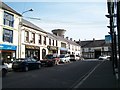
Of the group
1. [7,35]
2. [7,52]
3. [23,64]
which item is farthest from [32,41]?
[23,64]

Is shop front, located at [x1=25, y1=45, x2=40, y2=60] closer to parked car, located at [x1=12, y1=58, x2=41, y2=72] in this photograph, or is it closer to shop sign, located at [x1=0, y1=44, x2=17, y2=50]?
shop sign, located at [x1=0, y1=44, x2=17, y2=50]

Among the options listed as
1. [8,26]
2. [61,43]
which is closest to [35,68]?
[8,26]

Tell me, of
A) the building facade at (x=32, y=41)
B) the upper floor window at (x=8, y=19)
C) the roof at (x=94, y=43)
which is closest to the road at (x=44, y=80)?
the upper floor window at (x=8, y=19)

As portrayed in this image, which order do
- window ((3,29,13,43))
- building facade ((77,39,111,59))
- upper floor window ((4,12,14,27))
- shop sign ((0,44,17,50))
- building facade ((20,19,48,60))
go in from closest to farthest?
shop sign ((0,44,17,50)) < window ((3,29,13,43)) < upper floor window ((4,12,14,27)) < building facade ((20,19,48,60)) < building facade ((77,39,111,59))

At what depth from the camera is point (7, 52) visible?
112 feet

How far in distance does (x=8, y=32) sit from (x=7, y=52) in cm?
275

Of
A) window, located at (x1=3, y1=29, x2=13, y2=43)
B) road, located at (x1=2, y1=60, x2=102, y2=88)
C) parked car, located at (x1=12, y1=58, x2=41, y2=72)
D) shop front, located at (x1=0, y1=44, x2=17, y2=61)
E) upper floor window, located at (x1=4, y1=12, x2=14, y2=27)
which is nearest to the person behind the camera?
road, located at (x1=2, y1=60, x2=102, y2=88)

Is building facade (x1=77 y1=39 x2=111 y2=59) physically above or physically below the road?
above

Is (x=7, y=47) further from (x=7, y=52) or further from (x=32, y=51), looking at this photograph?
(x=32, y=51)

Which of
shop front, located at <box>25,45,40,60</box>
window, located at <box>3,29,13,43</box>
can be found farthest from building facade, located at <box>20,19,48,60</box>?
window, located at <box>3,29,13,43</box>

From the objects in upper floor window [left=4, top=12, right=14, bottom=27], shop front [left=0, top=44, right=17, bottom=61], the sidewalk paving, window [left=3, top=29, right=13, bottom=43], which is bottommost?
the sidewalk paving

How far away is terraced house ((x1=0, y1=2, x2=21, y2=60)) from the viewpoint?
108ft

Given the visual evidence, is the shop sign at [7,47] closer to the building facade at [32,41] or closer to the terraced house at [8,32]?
the terraced house at [8,32]

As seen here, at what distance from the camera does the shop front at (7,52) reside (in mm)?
32688
